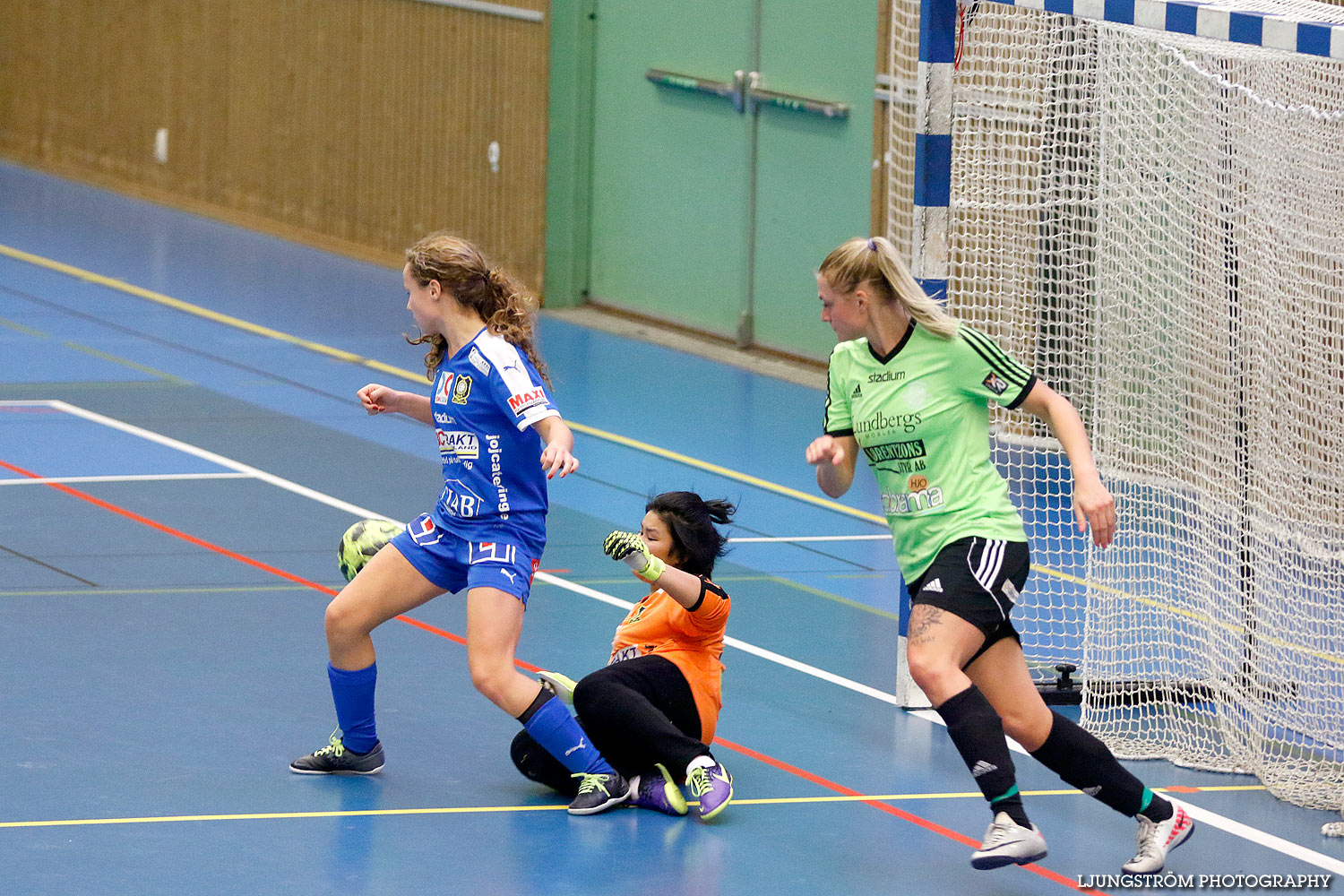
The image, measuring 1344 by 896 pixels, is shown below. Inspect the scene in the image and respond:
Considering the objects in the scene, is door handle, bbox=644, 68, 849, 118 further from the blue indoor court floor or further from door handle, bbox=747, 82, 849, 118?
the blue indoor court floor

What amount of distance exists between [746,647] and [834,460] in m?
2.79

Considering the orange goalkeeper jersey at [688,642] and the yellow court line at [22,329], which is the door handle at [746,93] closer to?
the yellow court line at [22,329]

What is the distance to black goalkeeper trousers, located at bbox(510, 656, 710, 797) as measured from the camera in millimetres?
6480

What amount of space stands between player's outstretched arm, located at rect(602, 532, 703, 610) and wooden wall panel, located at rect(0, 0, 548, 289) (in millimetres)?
11781

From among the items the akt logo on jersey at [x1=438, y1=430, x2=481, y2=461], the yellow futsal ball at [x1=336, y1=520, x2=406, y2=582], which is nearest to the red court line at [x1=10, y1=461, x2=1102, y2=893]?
the yellow futsal ball at [x1=336, y1=520, x2=406, y2=582]

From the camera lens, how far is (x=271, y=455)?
39.3 feet

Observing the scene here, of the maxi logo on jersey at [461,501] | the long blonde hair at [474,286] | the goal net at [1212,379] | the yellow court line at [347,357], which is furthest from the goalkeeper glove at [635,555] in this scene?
the yellow court line at [347,357]

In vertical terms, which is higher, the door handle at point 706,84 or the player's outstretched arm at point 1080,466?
the door handle at point 706,84

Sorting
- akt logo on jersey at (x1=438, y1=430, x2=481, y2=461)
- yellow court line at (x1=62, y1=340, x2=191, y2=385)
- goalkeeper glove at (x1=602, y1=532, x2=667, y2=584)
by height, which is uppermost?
akt logo on jersey at (x1=438, y1=430, x2=481, y2=461)

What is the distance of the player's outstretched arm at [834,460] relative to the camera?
5871 mm

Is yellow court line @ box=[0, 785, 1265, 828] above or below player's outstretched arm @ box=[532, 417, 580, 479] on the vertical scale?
below

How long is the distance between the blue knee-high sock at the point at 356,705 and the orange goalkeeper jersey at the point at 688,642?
2.74 feet

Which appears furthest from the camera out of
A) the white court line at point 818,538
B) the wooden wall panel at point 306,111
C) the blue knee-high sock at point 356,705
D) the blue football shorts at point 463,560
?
the wooden wall panel at point 306,111

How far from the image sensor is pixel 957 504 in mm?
5891
